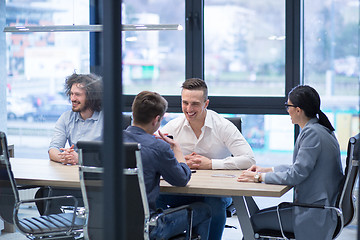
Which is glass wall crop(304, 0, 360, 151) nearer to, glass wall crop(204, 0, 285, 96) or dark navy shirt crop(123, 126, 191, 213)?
glass wall crop(204, 0, 285, 96)

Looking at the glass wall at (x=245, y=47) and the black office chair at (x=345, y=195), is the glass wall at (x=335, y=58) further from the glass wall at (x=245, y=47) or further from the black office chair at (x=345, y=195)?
the black office chair at (x=345, y=195)

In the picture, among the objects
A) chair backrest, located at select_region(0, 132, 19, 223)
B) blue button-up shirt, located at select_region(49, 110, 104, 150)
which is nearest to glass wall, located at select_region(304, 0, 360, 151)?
blue button-up shirt, located at select_region(49, 110, 104, 150)

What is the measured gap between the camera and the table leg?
3.24 m

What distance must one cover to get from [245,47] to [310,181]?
2579 mm

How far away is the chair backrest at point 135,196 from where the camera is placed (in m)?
2.70

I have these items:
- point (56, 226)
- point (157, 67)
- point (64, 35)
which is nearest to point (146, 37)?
point (157, 67)

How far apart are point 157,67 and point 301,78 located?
4.77 feet

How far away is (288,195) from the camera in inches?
215

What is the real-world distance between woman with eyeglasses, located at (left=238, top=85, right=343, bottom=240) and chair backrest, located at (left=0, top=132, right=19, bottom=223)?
134 centimetres

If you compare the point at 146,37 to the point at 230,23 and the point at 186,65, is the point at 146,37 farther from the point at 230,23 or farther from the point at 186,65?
the point at 230,23

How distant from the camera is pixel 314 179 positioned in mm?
3225

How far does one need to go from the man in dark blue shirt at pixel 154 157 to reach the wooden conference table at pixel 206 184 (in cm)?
12

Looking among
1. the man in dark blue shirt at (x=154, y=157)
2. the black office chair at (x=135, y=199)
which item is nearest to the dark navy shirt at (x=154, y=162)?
the man in dark blue shirt at (x=154, y=157)

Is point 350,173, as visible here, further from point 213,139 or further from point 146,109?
point 146,109
